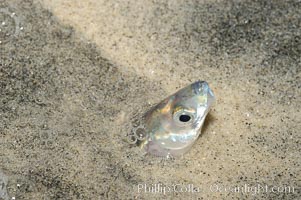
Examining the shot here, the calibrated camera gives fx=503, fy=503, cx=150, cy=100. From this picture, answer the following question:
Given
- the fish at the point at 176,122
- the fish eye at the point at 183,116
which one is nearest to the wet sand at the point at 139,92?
the fish at the point at 176,122

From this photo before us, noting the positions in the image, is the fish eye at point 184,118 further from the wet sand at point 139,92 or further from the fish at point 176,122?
the wet sand at point 139,92

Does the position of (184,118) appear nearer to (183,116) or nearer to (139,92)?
(183,116)

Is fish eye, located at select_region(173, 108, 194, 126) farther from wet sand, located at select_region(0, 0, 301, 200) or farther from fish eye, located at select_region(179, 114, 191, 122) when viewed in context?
wet sand, located at select_region(0, 0, 301, 200)

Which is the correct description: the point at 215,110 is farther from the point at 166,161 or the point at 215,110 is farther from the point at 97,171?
the point at 97,171

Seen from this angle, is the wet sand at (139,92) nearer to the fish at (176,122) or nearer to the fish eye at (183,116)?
the fish at (176,122)

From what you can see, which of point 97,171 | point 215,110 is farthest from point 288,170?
point 97,171

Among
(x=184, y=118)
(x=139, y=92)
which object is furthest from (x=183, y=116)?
(x=139, y=92)

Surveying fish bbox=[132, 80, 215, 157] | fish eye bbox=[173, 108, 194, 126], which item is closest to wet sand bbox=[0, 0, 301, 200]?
fish bbox=[132, 80, 215, 157]
